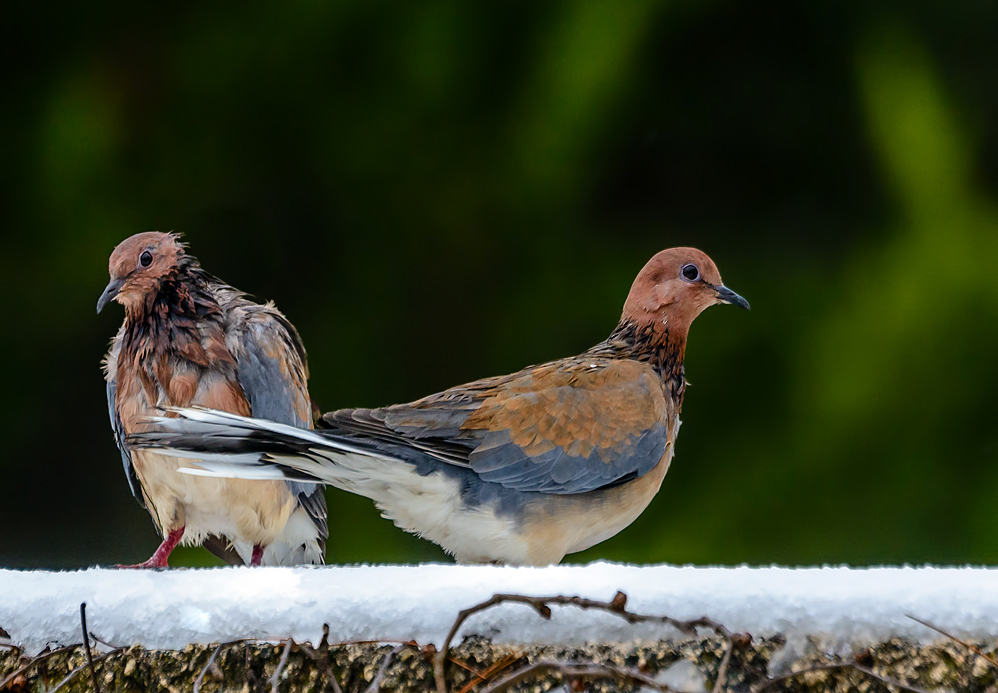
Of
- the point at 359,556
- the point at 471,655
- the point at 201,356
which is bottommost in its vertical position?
the point at 359,556

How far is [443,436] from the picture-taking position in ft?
3.74

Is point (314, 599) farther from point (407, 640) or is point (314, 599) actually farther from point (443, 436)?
point (443, 436)

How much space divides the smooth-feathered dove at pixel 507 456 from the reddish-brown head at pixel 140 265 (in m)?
0.29

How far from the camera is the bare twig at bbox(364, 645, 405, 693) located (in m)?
0.72

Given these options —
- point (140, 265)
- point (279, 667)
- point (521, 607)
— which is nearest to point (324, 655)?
point (279, 667)

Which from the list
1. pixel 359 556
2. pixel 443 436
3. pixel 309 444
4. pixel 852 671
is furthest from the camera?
pixel 359 556

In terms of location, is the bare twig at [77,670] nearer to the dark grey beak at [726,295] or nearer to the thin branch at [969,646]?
the thin branch at [969,646]

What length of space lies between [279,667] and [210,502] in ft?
2.18

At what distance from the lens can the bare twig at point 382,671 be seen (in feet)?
2.37

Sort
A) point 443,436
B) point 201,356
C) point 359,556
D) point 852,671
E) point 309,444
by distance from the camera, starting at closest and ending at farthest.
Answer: point 852,671 < point 309,444 < point 443,436 < point 201,356 < point 359,556

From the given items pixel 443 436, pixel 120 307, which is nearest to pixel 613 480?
pixel 443 436

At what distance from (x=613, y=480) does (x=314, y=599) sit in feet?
1.65

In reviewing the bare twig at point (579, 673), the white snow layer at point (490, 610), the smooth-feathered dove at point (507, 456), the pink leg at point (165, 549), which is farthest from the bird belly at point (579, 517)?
the pink leg at point (165, 549)

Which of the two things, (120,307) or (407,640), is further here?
(120,307)
